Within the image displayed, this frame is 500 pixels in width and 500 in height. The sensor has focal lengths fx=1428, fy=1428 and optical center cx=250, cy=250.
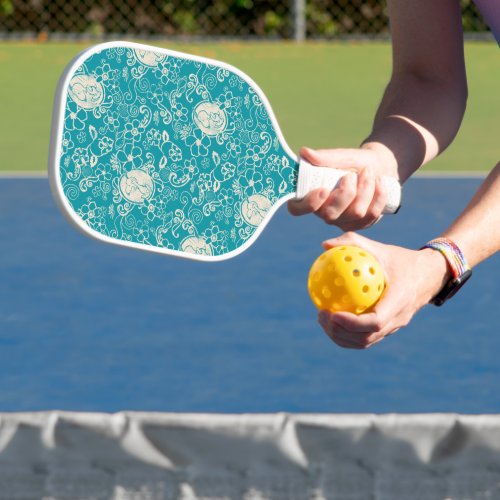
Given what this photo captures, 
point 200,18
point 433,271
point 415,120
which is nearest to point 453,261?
point 433,271

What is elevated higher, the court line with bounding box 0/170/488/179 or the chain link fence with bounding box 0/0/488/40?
the court line with bounding box 0/170/488/179

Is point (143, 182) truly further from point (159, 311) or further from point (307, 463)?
point (159, 311)

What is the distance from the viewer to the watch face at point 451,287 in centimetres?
218

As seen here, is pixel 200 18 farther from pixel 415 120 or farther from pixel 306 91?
pixel 415 120

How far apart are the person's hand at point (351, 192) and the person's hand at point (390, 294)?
175mm

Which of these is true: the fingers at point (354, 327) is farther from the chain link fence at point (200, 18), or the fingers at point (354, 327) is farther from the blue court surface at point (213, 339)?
the chain link fence at point (200, 18)

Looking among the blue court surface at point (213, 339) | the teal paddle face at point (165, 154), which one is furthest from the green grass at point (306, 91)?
the teal paddle face at point (165, 154)

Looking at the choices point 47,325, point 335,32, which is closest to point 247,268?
point 47,325

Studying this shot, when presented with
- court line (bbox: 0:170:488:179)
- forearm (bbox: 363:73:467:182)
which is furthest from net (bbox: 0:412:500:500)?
court line (bbox: 0:170:488:179)

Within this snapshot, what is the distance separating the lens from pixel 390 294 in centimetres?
206

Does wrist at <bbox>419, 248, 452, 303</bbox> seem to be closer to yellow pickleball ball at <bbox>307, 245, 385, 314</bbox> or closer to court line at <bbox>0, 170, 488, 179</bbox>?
yellow pickleball ball at <bbox>307, 245, 385, 314</bbox>

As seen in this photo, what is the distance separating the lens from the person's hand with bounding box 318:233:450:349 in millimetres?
2016

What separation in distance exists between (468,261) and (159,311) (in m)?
2.97

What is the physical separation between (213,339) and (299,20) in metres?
8.59
